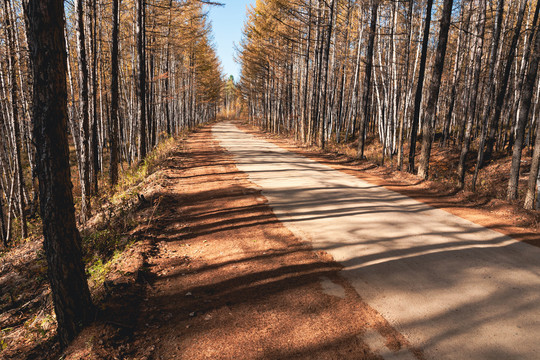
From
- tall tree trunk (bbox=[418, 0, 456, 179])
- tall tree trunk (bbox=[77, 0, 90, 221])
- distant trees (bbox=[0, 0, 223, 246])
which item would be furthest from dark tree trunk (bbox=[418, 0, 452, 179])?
tall tree trunk (bbox=[77, 0, 90, 221])

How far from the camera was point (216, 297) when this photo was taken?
12.4 ft

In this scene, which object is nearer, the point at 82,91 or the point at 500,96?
the point at 82,91

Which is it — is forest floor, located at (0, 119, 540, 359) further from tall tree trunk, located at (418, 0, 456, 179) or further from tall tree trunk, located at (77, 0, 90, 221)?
tall tree trunk, located at (418, 0, 456, 179)

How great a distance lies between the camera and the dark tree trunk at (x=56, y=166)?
9.27 ft

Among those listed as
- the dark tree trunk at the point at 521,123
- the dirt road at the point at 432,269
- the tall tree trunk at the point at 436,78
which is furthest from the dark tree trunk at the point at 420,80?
the dirt road at the point at 432,269

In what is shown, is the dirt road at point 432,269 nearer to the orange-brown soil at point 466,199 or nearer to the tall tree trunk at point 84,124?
the orange-brown soil at point 466,199

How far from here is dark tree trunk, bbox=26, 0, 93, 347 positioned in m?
2.82

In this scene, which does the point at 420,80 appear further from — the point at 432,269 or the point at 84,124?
the point at 84,124

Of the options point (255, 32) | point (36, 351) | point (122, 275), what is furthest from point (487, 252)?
point (255, 32)

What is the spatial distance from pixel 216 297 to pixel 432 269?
9.92 feet

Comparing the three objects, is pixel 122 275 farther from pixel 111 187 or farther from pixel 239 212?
pixel 111 187

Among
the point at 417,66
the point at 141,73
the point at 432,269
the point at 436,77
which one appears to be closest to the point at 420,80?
the point at 436,77

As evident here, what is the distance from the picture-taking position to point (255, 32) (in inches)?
1176

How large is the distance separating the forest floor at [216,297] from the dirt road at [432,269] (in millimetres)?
300
